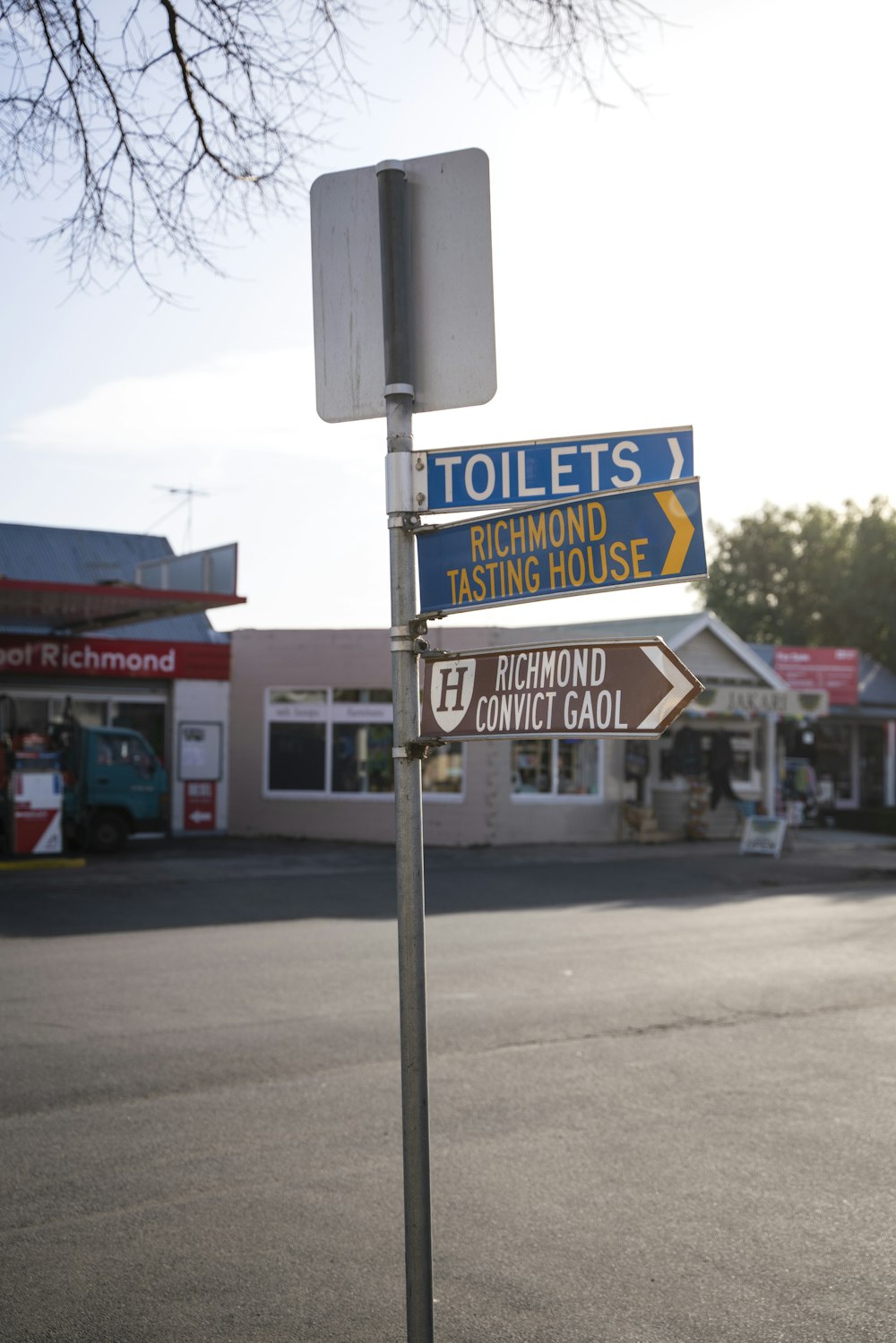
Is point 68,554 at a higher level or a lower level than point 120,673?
higher

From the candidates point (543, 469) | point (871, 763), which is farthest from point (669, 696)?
point (871, 763)

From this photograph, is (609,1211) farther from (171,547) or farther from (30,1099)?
(171,547)

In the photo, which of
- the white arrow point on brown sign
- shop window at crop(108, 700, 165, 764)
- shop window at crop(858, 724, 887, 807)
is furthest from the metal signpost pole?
shop window at crop(858, 724, 887, 807)

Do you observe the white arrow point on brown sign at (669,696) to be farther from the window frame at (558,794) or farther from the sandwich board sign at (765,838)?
the window frame at (558,794)

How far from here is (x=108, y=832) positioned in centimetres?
2252

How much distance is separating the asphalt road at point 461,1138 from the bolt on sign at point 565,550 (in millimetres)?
2399

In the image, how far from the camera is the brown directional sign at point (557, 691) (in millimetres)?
2828

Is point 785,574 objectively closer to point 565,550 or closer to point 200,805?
point 200,805

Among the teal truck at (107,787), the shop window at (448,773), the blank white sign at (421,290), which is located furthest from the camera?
the shop window at (448,773)

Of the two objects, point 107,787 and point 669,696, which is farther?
point 107,787

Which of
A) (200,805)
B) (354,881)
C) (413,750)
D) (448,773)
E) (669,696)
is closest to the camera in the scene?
(669,696)

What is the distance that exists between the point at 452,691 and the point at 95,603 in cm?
1851

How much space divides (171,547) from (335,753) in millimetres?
7848

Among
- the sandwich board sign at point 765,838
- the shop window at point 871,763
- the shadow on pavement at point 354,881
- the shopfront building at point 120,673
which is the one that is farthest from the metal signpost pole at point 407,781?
the shop window at point 871,763
